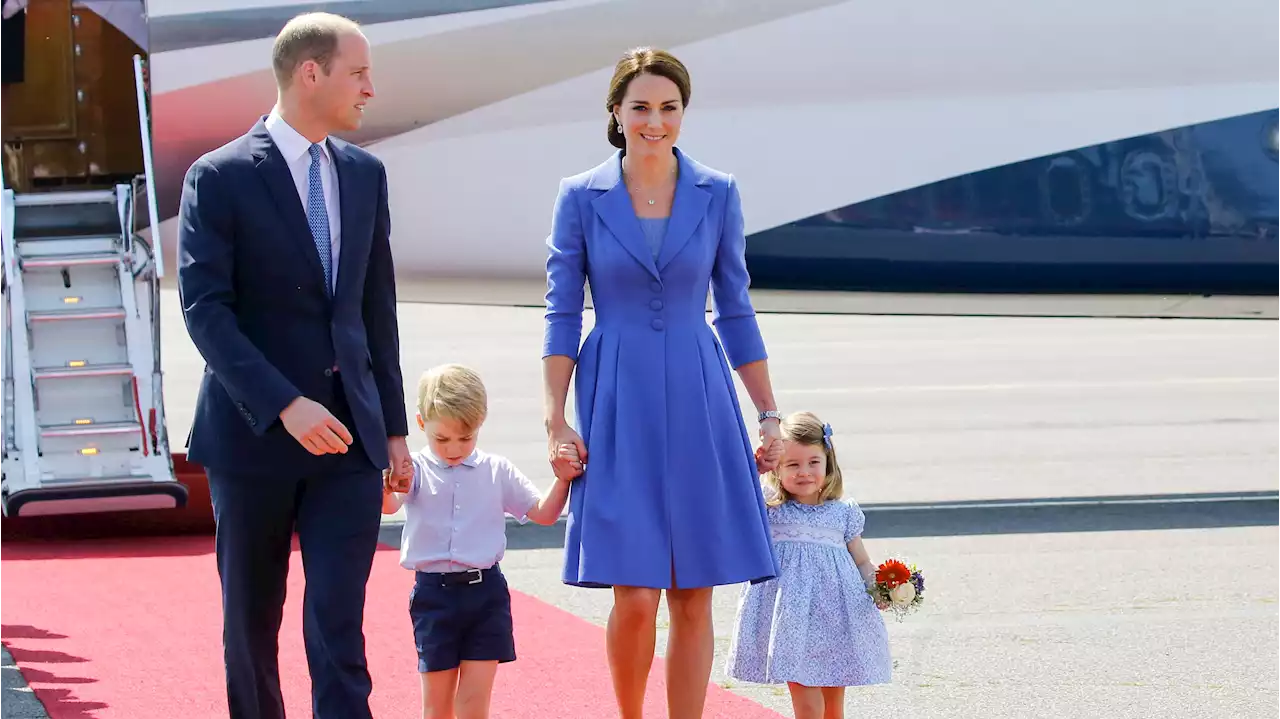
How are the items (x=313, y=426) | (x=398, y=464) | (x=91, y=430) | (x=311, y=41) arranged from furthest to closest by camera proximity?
(x=91, y=430) < (x=398, y=464) < (x=311, y=41) < (x=313, y=426)

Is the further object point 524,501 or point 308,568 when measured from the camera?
point 524,501

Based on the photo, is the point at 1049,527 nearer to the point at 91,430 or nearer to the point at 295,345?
the point at 91,430

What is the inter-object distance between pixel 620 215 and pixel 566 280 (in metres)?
0.21

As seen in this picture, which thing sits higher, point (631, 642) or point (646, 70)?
point (646, 70)

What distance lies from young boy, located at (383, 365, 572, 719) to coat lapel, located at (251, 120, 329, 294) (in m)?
0.62

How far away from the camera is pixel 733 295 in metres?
4.41

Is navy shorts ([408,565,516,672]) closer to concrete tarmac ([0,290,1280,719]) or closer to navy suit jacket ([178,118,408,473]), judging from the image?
navy suit jacket ([178,118,408,473])

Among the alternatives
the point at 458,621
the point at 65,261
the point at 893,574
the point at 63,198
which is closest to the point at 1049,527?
the point at 893,574

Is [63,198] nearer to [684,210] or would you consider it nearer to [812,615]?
[684,210]

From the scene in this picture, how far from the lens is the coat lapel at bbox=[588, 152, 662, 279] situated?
4270 millimetres

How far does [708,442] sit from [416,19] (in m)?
4.44

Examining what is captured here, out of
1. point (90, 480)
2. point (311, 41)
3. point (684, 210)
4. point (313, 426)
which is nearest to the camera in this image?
point (313, 426)

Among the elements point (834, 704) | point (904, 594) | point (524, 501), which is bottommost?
point (834, 704)

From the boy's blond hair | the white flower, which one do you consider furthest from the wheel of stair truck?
the white flower
